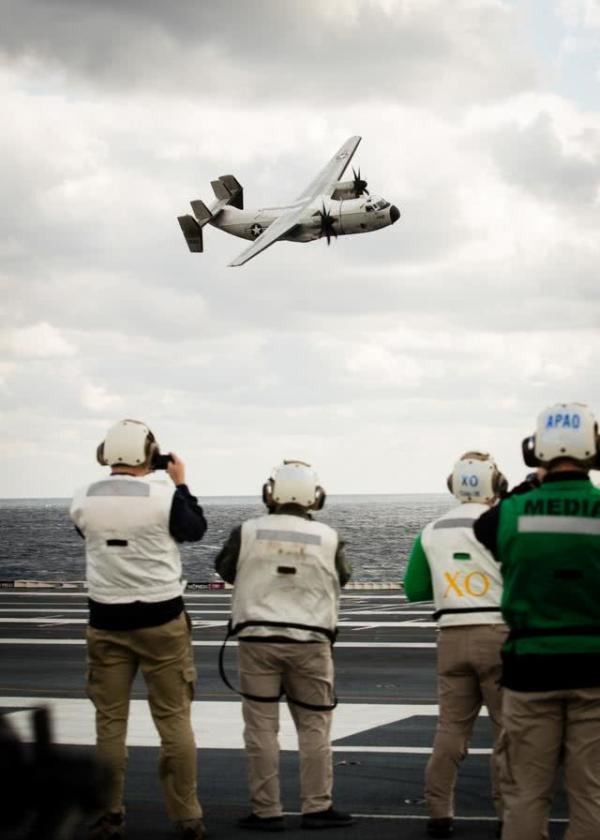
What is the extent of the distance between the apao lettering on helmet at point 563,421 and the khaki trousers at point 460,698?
7.09 ft

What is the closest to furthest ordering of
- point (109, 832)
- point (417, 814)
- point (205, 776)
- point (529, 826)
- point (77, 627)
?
1. point (529, 826)
2. point (109, 832)
3. point (417, 814)
4. point (205, 776)
5. point (77, 627)

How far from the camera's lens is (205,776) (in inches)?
397

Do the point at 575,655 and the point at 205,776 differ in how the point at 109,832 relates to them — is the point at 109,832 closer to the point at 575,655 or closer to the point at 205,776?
the point at 205,776

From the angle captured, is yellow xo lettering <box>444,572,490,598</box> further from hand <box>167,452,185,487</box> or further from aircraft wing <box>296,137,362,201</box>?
aircraft wing <box>296,137,362,201</box>

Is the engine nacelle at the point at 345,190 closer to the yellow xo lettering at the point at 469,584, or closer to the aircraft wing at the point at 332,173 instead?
the aircraft wing at the point at 332,173

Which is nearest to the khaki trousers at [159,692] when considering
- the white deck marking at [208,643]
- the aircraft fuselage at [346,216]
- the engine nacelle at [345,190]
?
the white deck marking at [208,643]

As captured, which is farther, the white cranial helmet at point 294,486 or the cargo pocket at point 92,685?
the white cranial helmet at point 294,486

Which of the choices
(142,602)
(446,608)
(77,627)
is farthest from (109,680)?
(77,627)

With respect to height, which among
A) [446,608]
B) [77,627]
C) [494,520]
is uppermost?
[494,520]

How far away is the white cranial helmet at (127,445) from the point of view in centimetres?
808

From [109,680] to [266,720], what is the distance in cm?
98

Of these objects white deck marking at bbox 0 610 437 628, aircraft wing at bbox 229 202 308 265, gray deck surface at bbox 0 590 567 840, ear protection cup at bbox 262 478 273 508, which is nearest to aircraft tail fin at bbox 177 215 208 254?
aircraft wing at bbox 229 202 308 265

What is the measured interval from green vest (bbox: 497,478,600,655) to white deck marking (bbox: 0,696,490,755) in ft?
17.0

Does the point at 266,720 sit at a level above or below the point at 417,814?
above
